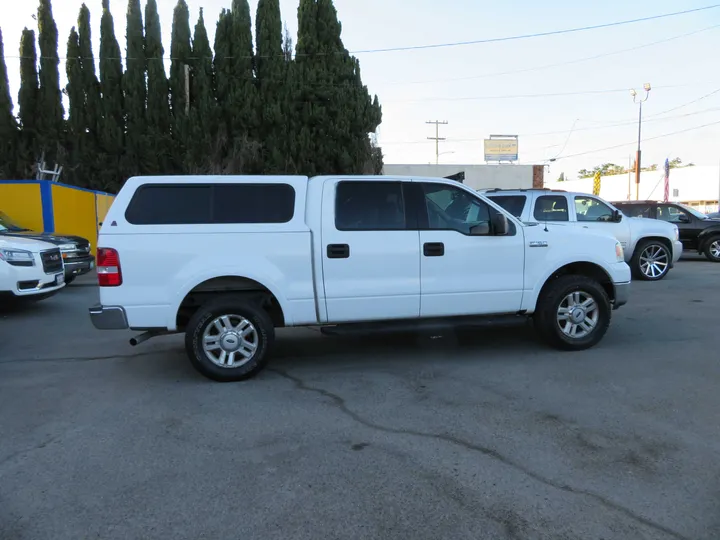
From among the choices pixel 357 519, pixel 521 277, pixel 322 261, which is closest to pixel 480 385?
pixel 521 277

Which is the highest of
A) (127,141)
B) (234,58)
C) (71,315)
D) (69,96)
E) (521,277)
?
(234,58)

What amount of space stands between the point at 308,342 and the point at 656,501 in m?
4.53

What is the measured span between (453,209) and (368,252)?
3.60 feet

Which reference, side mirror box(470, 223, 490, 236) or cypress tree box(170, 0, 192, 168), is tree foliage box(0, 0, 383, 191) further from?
side mirror box(470, 223, 490, 236)

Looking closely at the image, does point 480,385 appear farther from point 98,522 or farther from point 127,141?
point 127,141

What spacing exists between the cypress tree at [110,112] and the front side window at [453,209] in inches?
747

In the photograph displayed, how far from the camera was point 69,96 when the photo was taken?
70.8ft

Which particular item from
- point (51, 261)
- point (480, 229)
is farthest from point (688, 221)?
point (51, 261)

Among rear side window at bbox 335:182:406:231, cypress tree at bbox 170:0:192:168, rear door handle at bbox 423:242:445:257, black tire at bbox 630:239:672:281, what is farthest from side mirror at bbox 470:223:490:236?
cypress tree at bbox 170:0:192:168

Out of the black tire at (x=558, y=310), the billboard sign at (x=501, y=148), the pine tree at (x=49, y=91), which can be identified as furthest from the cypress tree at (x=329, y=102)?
the billboard sign at (x=501, y=148)

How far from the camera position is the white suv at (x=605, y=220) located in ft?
35.2

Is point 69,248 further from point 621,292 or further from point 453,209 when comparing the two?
point 621,292

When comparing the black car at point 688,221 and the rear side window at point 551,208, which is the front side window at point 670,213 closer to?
the black car at point 688,221

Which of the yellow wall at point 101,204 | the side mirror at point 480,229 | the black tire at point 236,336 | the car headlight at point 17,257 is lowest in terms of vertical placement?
the black tire at point 236,336
